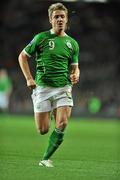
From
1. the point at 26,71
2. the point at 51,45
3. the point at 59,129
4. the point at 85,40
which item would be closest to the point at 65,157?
the point at 59,129

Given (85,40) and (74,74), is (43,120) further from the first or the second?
(85,40)

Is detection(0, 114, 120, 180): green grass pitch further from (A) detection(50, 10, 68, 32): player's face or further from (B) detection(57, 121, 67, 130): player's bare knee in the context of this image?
(A) detection(50, 10, 68, 32): player's face

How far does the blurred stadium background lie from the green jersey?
23.1 m

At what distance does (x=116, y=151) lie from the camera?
13445mm

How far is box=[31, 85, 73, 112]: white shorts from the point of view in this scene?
32.6 ft

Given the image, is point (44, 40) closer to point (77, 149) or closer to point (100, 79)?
point (77, 149)

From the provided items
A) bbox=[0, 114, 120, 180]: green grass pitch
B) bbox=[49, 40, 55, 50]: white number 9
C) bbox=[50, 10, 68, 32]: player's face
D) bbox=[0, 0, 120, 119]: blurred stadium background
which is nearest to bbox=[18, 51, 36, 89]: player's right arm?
bbox=[49, 40, 55, 50]: white number 9

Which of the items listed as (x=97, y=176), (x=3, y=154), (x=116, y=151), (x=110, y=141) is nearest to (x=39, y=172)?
(x=97, y=176)

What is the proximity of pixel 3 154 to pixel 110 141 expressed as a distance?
4.89 meters

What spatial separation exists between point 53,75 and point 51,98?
0.30m

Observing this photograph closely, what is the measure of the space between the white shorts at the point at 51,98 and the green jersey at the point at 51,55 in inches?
2.6

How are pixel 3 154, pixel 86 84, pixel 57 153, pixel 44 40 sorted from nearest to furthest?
pixel 44 40 < pixel 3 154 < pixel 57 153 < pixel 86 84

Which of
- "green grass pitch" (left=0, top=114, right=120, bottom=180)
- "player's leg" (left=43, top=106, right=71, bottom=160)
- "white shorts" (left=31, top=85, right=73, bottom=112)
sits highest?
"white shorts" (left=31, top=85, right=73, bottom=112)

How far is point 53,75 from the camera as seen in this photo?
9.96 meters
